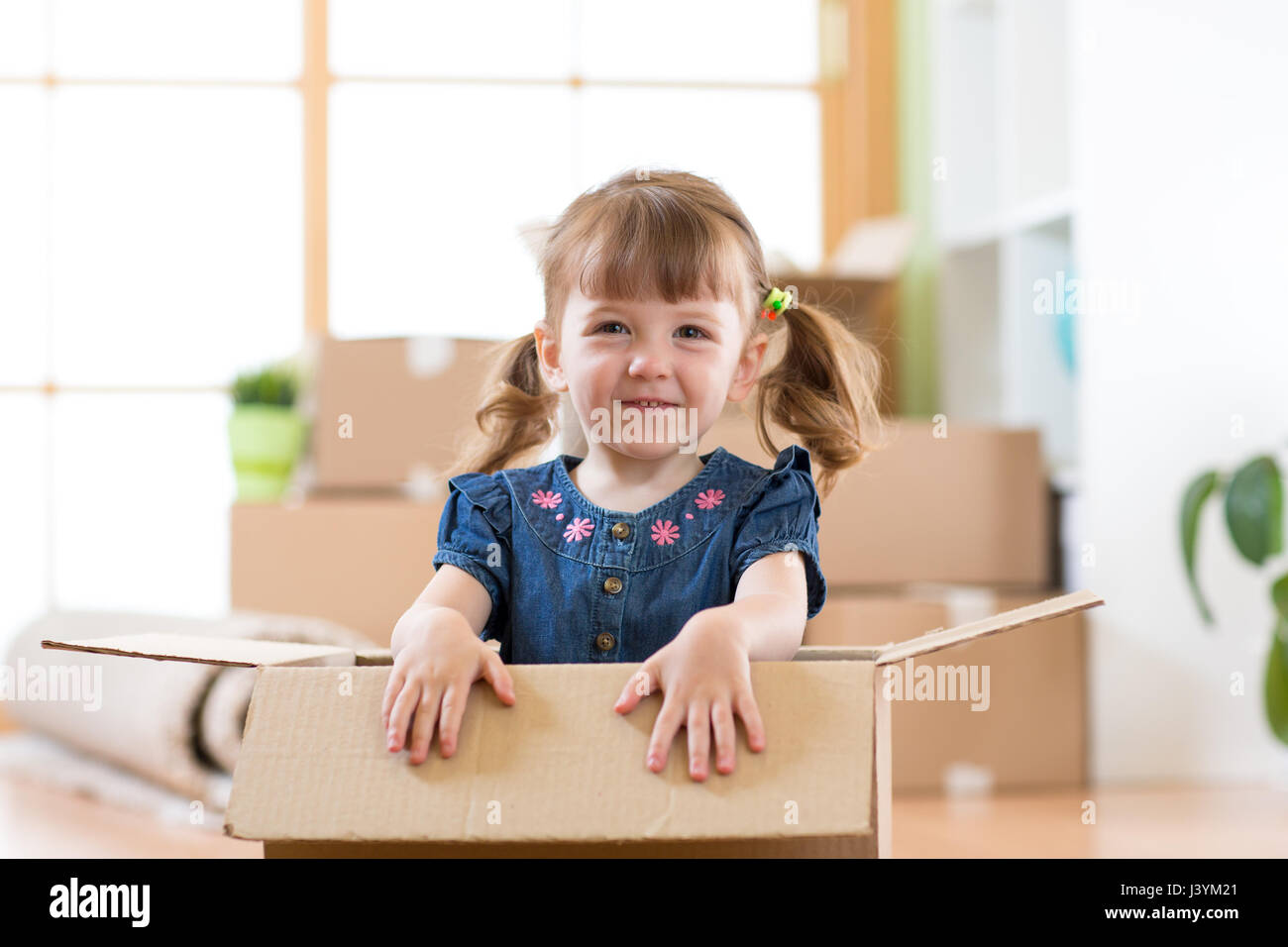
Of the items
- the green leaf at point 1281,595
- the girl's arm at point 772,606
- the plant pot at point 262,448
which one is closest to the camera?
the girl's arm at point 772,606

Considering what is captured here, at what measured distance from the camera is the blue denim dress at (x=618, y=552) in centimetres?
93

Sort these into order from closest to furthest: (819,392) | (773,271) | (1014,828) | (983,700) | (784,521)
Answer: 1. (784,521)
2. (819,392)
3. (1014,828)
4. (983,700)
5. (773,271)

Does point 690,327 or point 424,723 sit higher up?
point 690,327

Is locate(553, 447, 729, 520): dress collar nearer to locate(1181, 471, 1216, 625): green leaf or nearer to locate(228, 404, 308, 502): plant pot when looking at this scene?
locate(1181, 471, 1216, 625): green leaf

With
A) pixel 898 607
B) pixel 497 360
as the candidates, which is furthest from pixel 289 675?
pixel 898 607

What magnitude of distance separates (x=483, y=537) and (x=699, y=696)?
358 millimetres

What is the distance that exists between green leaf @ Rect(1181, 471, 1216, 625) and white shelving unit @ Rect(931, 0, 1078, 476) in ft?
0.89

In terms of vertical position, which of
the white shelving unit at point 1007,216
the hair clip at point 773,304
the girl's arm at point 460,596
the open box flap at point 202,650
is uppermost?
the white shelving unit at point 1007,216

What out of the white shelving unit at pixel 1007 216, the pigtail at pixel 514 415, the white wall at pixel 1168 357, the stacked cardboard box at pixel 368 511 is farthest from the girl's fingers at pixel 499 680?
the white shelving unit at pixel 1007 216

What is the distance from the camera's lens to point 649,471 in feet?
3.27

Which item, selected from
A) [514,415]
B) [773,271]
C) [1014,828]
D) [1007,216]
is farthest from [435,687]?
[1007,216]

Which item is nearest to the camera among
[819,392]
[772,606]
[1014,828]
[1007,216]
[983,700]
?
[772,606]

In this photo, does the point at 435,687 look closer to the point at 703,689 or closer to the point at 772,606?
the point at 703,689

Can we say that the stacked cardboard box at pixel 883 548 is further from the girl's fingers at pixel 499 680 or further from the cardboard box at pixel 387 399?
the girl's fingers at pixel 499 680
